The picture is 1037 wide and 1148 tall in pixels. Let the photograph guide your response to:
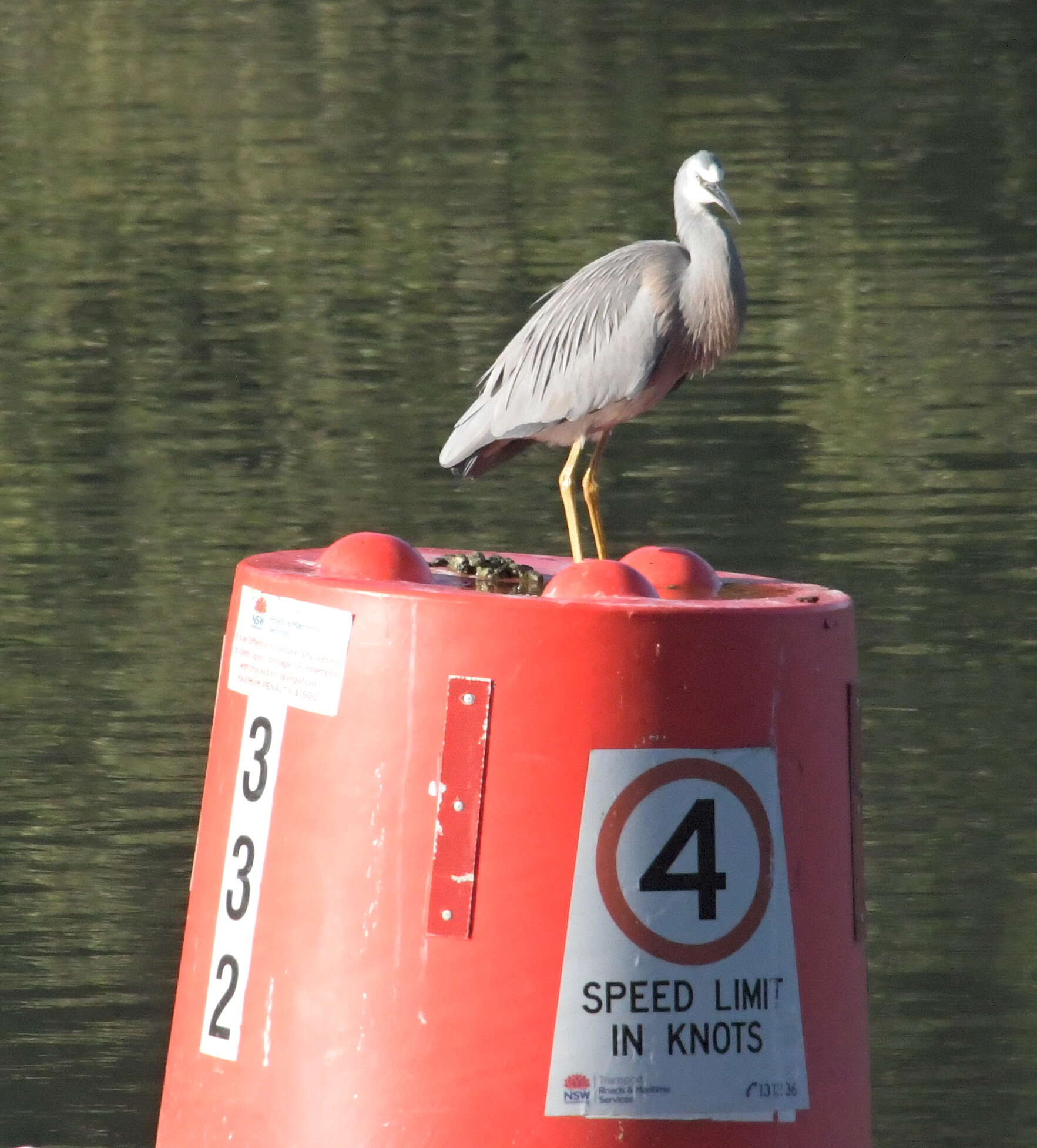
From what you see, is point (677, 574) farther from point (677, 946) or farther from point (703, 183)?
point (703, 183)

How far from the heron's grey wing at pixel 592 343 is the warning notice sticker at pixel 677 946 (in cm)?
145

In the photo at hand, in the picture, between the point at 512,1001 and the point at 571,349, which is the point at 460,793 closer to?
the point at 512,1001

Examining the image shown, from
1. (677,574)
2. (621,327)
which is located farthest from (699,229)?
(677,574)

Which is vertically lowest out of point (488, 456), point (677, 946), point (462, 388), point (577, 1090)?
point (577, 1090)

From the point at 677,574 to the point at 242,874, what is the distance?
689 millimetres

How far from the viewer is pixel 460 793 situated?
2605mm

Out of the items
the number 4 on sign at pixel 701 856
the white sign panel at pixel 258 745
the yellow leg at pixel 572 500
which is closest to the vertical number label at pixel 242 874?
the white sign panel at pixel 258 745

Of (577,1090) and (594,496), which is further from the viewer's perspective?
(594,496)

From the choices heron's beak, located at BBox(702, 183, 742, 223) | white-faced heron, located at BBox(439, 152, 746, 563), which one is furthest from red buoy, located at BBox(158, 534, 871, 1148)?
heron's beak, located at BBox(702, 183, 742, 223)

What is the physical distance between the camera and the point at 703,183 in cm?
397

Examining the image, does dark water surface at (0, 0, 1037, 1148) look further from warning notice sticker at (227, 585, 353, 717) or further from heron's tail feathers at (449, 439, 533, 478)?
warning notice sticker at (227, 585, 353, 717)

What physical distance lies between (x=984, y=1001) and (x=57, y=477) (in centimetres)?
334

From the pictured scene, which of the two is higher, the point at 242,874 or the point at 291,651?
the point at 291,651

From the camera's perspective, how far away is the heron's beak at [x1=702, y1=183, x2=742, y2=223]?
3.93 metres
